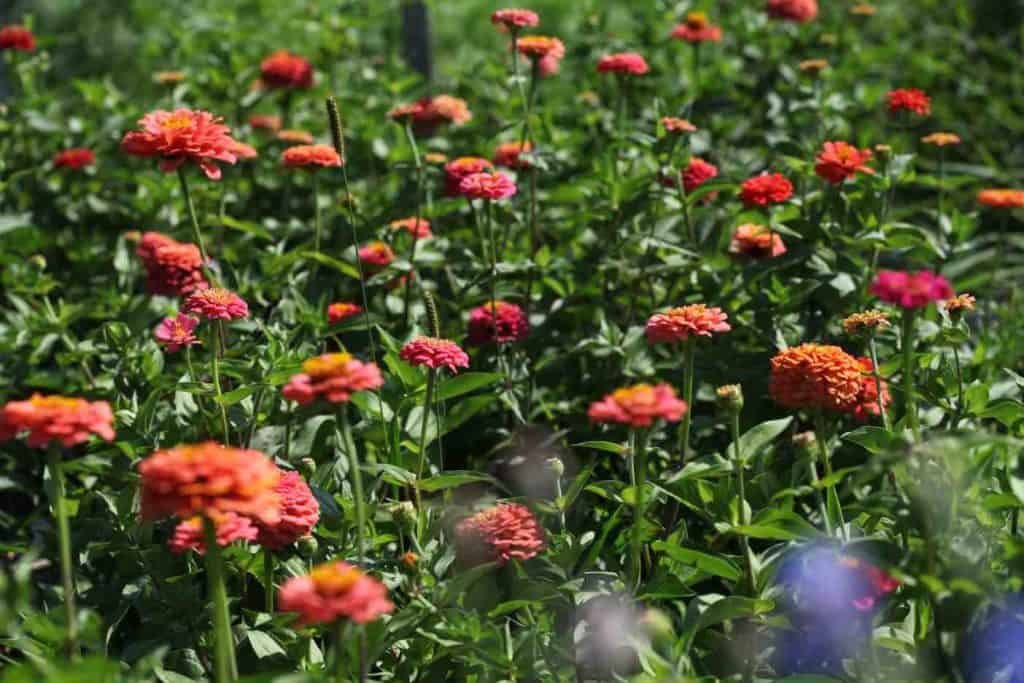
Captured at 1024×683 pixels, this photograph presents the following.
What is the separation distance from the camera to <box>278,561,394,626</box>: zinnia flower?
119cm

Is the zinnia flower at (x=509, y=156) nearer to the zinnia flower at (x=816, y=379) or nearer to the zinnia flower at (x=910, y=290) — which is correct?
the zinnia flower at (x=816, y=379)

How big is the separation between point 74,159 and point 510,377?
1586mm

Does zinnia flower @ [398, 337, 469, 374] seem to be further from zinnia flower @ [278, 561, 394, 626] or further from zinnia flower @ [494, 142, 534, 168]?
zinnia flower @ [494, 142, 534, 168]

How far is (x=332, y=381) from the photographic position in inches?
53.2

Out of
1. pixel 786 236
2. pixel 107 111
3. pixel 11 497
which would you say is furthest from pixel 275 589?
pixel 107 111

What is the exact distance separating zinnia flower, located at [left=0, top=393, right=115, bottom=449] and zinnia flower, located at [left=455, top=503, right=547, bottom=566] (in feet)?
1.98

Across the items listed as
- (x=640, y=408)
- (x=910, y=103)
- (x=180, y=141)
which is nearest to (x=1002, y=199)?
(x=910, y=103)

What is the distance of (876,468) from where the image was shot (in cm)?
129

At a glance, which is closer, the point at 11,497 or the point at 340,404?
the point at 340,404

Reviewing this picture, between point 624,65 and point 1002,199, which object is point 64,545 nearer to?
point 624,65

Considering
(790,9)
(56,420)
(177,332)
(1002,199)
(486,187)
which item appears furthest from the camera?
(790,9)

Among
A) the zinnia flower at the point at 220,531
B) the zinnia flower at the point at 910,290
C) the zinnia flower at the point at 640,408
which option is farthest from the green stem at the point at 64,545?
the zinnia flower at the point at 910,290

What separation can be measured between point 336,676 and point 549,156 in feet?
5.66

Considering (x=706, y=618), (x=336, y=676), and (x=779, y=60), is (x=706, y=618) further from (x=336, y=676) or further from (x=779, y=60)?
(x=779, y=60)
